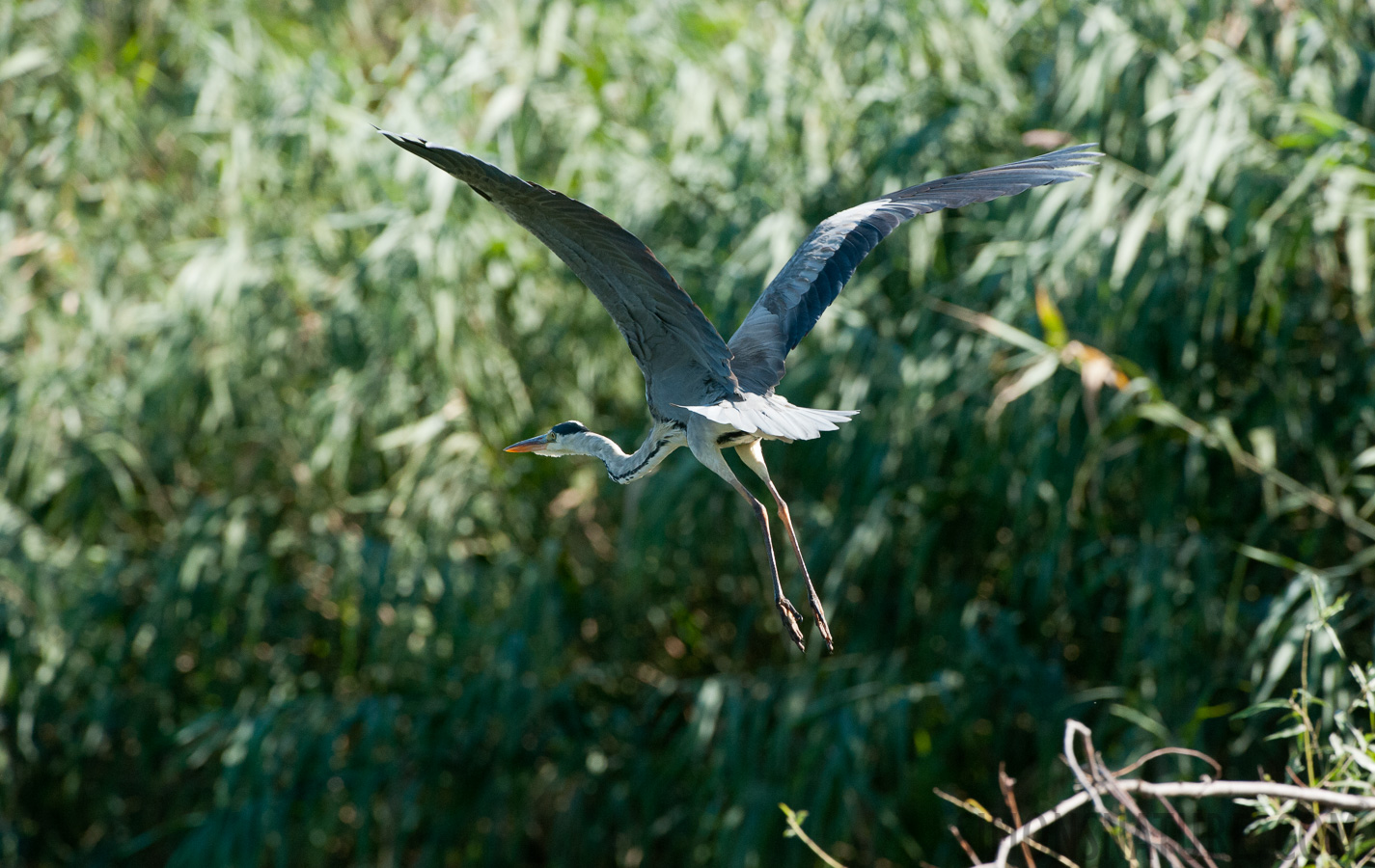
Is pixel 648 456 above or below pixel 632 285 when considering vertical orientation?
below

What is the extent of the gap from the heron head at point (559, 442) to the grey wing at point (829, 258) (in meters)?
0.31

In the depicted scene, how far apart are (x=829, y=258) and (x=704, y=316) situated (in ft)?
1.31

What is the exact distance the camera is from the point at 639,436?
140 inches

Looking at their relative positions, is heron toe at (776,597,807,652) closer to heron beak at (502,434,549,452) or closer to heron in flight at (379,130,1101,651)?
heron in flight at (379,130,1101,651)

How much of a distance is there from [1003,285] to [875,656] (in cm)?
97

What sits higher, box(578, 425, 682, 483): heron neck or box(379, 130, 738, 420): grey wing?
box(379, 130, 738, 420): grey wing

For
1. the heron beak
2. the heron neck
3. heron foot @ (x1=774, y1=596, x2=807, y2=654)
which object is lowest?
the heron beak

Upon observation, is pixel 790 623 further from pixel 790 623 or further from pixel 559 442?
pixel 559 442

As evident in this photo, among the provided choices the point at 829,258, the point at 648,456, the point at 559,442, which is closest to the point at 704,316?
the point at 648,456

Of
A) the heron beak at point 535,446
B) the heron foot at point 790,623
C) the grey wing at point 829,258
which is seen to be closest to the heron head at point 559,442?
the heron beak at point 535,446

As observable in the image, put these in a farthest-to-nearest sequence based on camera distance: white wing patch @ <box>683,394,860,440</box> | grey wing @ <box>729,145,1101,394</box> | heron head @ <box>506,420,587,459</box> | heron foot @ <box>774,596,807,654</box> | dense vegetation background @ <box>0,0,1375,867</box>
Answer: dense vegetation background @ <box>0,0,1375,867</box>, heron head @ <box>506,420,587,459</box>, grey wing @ <box>729,145,1101,394</box>, heron foot @ <box>774,596,807,654</box>, white wing patch @ <box>683,394,860,440</box>

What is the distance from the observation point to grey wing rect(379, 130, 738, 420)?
158 centimetres

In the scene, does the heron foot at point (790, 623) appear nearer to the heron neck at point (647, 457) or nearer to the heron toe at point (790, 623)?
the heron toe at point (790, 623)

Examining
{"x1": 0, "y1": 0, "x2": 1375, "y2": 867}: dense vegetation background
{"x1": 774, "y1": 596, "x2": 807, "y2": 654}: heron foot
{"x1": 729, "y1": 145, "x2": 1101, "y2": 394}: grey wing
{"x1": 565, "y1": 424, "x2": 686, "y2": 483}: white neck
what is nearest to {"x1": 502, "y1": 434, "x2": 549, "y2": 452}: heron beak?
{"x1": 565, "y1": 424, "x2": 686, "y2": 483}: white neck
